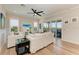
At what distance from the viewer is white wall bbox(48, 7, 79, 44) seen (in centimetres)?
539

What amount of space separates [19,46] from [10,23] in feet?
5.34

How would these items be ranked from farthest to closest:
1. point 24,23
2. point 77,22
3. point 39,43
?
1. point 77,22
2. point 24,23
3. point 39,43

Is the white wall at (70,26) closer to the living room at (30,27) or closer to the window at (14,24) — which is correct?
the living room at (30,27)

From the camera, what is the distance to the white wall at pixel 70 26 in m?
5.39

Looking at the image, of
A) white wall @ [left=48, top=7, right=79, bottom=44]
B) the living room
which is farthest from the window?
white wall @ [left=48, top=7, right=79, bottom=44]

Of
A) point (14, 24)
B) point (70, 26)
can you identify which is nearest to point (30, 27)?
point (14, 24)

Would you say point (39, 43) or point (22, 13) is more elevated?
point (22, 13)

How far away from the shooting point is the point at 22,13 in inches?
160

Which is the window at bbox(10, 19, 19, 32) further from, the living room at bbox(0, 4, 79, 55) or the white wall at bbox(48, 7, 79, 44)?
the white wall at bbox(48, 7, 79, 44)

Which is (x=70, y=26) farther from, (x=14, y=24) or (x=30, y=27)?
(x=14, y=24)

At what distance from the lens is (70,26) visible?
232 inches
